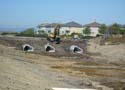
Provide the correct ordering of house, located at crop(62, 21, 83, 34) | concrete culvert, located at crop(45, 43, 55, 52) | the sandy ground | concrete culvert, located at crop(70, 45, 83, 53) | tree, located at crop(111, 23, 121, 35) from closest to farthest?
the sandy ground → concrete culvert, located at crop(45, 43, 55, 52) → concrete culvert, located at crop(70, 45, 83, 53) → tree, located at crop(111, 23, 121, 35) → house, located at crop(62, 21, 83, 34)

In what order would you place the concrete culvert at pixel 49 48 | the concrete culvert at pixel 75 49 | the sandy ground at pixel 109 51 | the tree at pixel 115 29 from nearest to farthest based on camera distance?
the sandy ground at pixel 109 51 → the concrete culvert at pixel 49 48 → the concrete culvert at pixel 75 49 → the tree at pixel 115 29

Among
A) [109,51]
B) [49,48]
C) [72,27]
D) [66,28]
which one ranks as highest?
[72,27]

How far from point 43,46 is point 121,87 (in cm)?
3561

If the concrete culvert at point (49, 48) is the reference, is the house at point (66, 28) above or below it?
above

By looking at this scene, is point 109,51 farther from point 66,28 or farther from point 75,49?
point 66,28

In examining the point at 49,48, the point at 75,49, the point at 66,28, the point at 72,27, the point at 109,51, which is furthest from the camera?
Result: the point at 72,27

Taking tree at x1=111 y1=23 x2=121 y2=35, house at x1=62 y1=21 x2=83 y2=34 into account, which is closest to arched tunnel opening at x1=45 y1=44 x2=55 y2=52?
tree at x1=111 y1=23 x2=121 y2=35

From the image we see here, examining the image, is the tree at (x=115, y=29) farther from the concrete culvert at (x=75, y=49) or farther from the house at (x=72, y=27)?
the concrete culvert at (x=75, y=49)

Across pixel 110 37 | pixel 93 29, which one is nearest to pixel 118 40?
pixel 110 37

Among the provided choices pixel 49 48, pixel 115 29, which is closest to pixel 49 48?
pixel 49 48

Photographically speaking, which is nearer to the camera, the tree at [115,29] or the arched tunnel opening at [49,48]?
the arched tunnel opening at [49,48]

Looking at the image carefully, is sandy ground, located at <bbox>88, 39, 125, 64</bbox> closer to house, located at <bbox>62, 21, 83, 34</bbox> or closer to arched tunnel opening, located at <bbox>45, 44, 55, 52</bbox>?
arched tunnel opening, located at <bbox>45, 44, 55, 52</bbox>

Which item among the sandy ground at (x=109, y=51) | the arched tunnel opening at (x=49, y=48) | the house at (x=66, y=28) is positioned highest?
the house at (x=66, y=28)

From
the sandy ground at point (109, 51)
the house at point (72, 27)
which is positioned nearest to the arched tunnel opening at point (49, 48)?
the sandy ground at point (109, 51)
